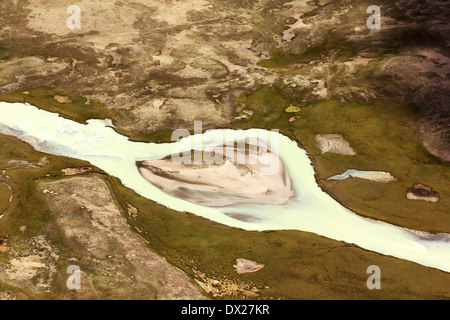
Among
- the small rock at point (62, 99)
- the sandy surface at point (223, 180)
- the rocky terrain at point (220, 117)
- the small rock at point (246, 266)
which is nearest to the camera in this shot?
the rocky terrain at point (220, 117)

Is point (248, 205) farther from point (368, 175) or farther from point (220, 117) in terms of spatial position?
point (220, 117)

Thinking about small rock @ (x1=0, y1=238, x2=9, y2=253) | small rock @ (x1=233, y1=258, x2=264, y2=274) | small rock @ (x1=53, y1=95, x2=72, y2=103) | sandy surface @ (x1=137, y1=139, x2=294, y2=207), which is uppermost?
small rock @ (x1=53, y1=95, x2=72, y2=103)


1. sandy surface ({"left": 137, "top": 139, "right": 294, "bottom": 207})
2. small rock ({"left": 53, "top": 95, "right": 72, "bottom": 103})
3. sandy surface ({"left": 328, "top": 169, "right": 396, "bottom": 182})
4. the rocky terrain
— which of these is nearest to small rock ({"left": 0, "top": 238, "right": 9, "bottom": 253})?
the rocky terrain

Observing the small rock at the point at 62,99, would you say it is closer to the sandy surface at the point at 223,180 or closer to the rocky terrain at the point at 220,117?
the rocky terrain at the point at 220,117

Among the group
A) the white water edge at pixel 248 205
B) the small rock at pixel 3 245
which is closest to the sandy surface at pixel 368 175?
the white water edge at pixel 248 205

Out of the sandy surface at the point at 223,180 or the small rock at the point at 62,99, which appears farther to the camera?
the small rock at the point at 62,99

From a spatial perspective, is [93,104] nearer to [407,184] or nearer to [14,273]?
[14,273]

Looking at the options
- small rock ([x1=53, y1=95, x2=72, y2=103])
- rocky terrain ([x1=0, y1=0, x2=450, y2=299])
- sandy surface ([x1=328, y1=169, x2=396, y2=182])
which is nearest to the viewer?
rocky terrain ([x1=0, y1=0, x2=450, y2=299])

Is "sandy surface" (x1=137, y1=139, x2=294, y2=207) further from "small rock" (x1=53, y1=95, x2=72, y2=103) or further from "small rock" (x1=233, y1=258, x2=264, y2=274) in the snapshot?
"small rock" (x1=53, y1=95, x2=72, y2=103)

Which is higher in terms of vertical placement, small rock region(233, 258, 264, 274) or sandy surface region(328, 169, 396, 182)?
sandy surface region(328, 169, 396, 182)
